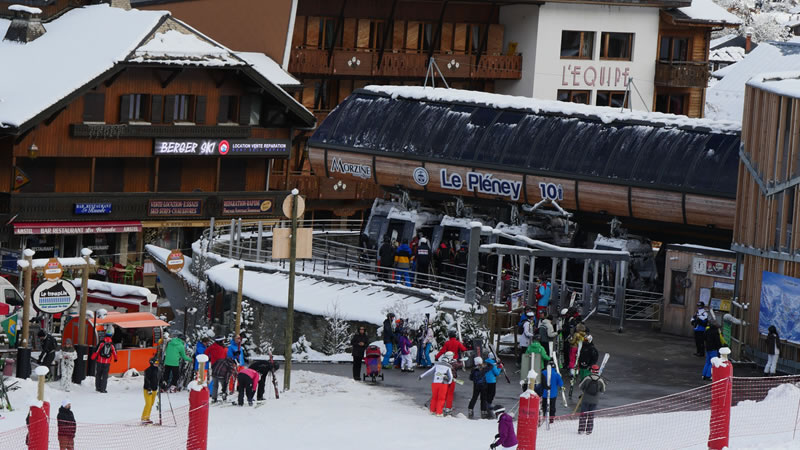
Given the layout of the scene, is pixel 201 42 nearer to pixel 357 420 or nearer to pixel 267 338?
pixel 267 338

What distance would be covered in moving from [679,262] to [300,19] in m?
32.8

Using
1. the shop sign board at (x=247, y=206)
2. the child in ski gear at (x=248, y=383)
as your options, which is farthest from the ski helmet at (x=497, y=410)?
the shop sign board at (x=247, y=206)

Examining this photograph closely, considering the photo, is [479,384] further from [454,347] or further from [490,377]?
[454,347]

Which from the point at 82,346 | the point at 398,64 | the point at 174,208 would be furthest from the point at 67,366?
the point at 398,64

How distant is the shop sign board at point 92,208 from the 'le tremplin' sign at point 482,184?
1377 centimetres

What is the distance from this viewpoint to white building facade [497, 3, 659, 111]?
252 ft


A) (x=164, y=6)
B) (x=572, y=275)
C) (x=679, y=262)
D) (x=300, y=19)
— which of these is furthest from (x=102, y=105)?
(x=679, y=262)

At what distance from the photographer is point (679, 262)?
4219cm

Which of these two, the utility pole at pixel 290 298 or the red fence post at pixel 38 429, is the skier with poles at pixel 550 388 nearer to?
the utility pole at pixel 290 298

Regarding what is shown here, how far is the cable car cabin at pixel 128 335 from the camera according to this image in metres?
40.2

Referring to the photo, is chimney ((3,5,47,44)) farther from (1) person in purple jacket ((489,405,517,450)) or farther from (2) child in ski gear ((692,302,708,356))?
(1) person in purple jacket ((489,405,517,450))

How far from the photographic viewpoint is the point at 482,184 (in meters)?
49.5

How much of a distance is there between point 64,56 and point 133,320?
1886 cm

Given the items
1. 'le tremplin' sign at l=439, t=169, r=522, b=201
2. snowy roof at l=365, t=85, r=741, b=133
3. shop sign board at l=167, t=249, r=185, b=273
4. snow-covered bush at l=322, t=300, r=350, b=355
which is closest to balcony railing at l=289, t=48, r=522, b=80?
snowy roof at l=365, t=85, r=741, b=133
